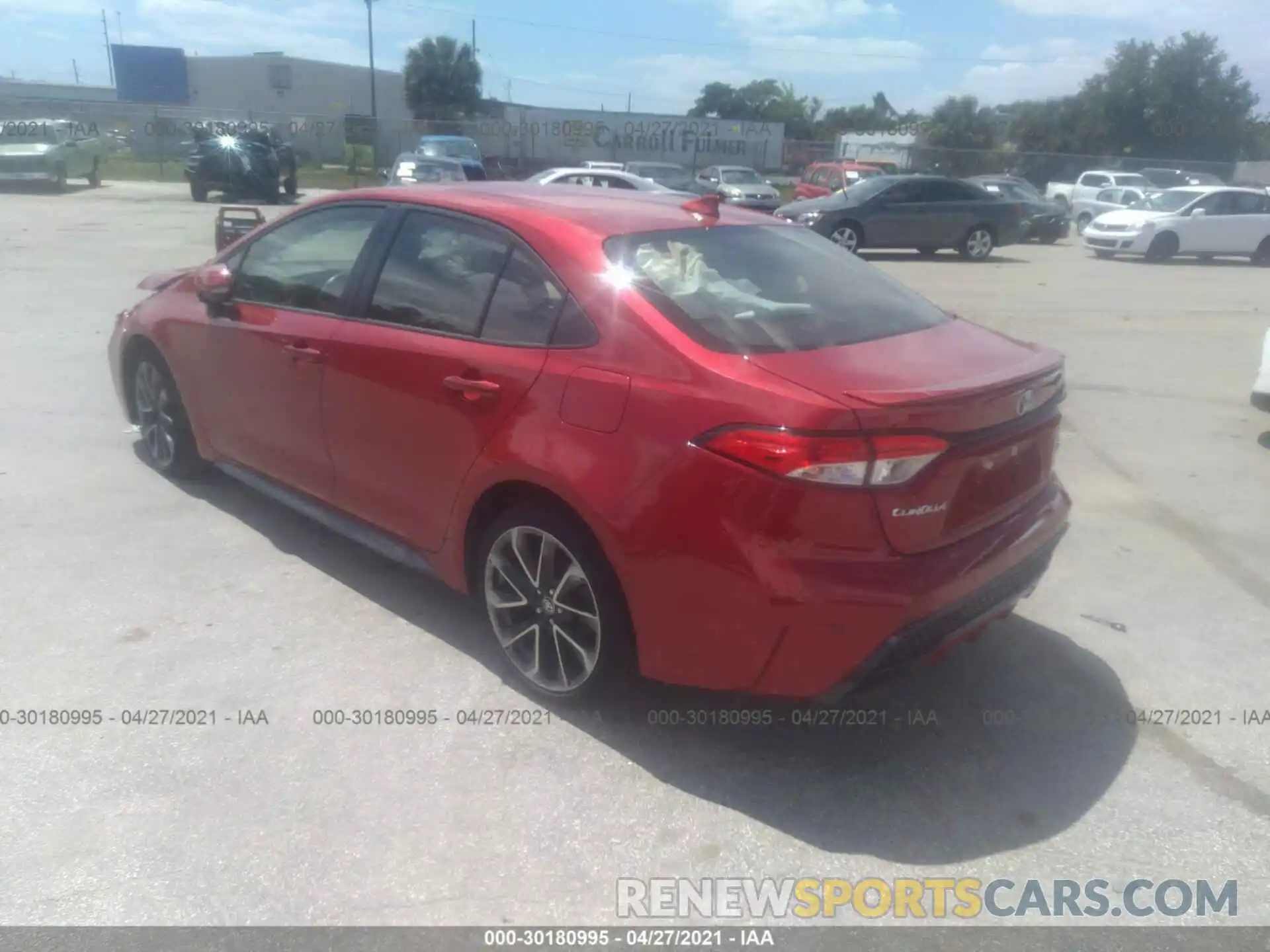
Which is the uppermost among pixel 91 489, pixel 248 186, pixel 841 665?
pixel 841 665

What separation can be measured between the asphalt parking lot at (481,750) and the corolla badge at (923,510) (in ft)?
1.71

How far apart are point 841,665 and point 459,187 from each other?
2.58 metres

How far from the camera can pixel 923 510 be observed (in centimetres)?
296

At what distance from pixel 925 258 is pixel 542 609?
1903cm

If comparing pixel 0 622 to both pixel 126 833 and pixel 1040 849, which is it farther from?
pixel 1040 849

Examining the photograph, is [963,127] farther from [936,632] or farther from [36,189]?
[936,632]

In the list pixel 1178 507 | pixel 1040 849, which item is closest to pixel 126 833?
pixel 1040 849

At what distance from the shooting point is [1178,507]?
578 centimetres

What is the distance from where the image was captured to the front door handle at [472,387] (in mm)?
3512

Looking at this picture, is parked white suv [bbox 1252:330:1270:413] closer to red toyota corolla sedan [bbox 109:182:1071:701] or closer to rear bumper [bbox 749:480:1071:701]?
red toyota corolla sedan [bbox 109:182:1071:701]

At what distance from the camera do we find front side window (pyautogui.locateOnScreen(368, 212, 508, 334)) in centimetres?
375

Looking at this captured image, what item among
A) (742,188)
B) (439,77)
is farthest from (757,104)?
(742,188)

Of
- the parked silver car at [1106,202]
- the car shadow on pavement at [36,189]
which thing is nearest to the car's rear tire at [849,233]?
the parked silver car at [1106,202]

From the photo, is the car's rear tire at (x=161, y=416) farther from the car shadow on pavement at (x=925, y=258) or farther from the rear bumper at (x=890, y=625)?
the car shadow on pavement at (x=925, y=258)
